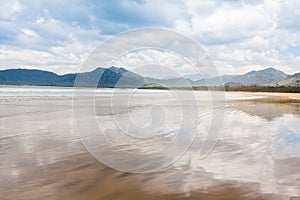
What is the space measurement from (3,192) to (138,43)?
6939 millimetres

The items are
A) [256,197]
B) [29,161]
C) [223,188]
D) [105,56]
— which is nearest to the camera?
[256,197]

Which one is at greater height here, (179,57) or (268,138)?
(179,57)

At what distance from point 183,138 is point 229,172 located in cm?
431

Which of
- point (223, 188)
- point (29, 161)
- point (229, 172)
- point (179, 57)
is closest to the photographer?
point (223, 188)

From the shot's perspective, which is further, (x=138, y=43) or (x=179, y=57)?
(x=179, y=57)

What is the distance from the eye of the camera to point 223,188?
5512 millimetres

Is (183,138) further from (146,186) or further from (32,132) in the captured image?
(32,132)

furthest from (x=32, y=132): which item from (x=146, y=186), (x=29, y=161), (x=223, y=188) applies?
(x=223, y=188)

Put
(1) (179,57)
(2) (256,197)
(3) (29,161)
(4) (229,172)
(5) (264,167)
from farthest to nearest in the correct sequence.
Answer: (1) (179,57) < (3) (29,161) < (5) (264,167) < (4) (229,172) < (2) (256,197)

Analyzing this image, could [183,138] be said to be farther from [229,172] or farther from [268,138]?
[229,172]

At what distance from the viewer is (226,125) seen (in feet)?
46.7

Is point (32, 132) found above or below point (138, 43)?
below

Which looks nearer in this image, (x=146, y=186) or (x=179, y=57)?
(x=146, y=186)

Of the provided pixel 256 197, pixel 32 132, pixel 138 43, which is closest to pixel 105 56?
pixel 138 43
